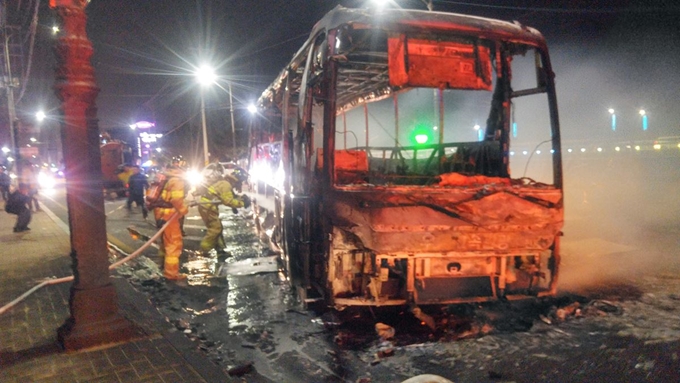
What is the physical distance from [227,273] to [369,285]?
3.52 metres

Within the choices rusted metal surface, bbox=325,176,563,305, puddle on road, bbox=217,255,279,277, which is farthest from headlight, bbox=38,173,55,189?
rusted metal surface, bbox=325,176,563,305

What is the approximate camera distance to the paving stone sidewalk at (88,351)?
11.9ft

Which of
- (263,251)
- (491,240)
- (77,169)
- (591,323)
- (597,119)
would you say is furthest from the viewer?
(597,119)

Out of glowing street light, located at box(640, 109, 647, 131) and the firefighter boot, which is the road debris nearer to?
the firefighter boot

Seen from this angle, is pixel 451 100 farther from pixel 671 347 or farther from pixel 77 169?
pixel 77 169

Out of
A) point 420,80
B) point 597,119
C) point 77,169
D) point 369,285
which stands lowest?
point 369,285

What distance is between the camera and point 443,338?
473 cm

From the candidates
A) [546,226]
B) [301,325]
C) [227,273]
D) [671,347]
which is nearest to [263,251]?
[227,273]

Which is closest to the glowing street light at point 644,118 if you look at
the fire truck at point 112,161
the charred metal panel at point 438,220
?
the fire truck at point 112,161

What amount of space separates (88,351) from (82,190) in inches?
59.5

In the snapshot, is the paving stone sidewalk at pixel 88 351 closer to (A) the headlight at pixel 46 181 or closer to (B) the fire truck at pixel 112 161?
(B) the fire truck at pixel 112 161

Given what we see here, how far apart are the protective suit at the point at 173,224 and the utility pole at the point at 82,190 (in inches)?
106

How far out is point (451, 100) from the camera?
7.12 metres

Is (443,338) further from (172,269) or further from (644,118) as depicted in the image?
(644,118)
